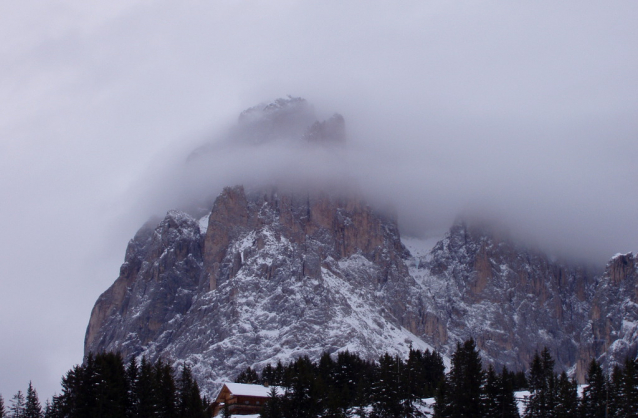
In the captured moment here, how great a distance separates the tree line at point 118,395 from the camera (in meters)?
101

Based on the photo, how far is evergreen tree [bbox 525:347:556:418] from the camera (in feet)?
391

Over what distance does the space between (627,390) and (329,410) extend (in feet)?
118

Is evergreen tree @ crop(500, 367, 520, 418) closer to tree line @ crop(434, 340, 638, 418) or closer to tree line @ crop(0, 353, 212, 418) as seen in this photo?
tree line @ crop(434, 340, 638, 418)

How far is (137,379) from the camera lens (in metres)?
111

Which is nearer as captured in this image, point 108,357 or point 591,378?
point 108,357

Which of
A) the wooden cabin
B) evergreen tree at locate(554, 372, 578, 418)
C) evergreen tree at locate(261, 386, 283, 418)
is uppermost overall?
the wooden cabin

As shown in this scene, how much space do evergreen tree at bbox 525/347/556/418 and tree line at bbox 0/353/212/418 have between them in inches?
1725

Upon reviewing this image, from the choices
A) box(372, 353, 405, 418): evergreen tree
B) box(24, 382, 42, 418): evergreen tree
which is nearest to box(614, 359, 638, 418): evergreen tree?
box(372, 353, 405, 418): evergreen tree

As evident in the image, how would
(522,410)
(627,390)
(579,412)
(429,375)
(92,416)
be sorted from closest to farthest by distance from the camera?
(92,416) < (627,390) < (579,412) < (522,410) < (429,375)

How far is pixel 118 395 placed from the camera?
103688 millimetres

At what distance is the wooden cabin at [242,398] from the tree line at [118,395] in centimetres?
3265

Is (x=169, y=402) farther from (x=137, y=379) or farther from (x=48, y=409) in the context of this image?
(x=48, y=409)

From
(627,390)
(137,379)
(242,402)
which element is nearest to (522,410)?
(627,390)

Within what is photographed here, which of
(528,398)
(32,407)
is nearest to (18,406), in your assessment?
(32,407)
